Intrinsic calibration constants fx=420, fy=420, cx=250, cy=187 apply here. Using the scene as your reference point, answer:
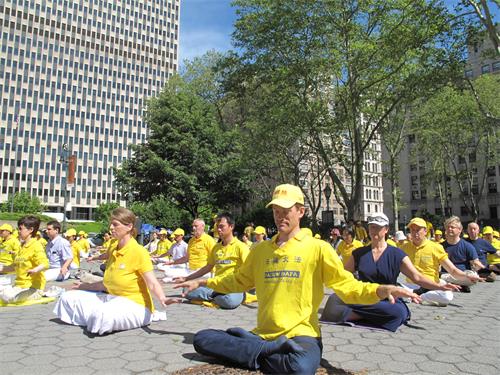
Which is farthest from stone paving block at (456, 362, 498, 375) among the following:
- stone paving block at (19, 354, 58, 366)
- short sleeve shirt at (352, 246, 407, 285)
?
stone paving block at (19, 354, 58, 366)

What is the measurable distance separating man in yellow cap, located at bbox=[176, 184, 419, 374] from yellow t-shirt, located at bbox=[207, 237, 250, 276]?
3566 millimetres

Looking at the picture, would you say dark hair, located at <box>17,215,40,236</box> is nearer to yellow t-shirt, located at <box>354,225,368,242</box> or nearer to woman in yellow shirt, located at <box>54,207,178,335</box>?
woman in yellow shirt, located at <box>54,207,178,335</box>

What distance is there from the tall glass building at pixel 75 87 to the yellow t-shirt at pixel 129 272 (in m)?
85.1

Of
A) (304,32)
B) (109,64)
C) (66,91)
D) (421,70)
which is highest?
(109,64)

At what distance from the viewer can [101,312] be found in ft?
18.0

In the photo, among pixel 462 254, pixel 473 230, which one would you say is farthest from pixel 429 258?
pixel 473 230

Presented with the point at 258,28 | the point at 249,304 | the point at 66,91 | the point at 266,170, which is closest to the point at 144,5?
the point at 66,91

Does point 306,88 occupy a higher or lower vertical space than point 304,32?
lower

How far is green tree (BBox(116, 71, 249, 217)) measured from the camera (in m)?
28.7

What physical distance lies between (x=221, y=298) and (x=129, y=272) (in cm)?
263

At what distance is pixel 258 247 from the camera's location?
13.4 ft

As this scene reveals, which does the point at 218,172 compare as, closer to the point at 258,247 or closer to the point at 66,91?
the point at 258,247

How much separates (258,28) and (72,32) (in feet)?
306

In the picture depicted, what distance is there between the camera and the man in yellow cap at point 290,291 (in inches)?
143
